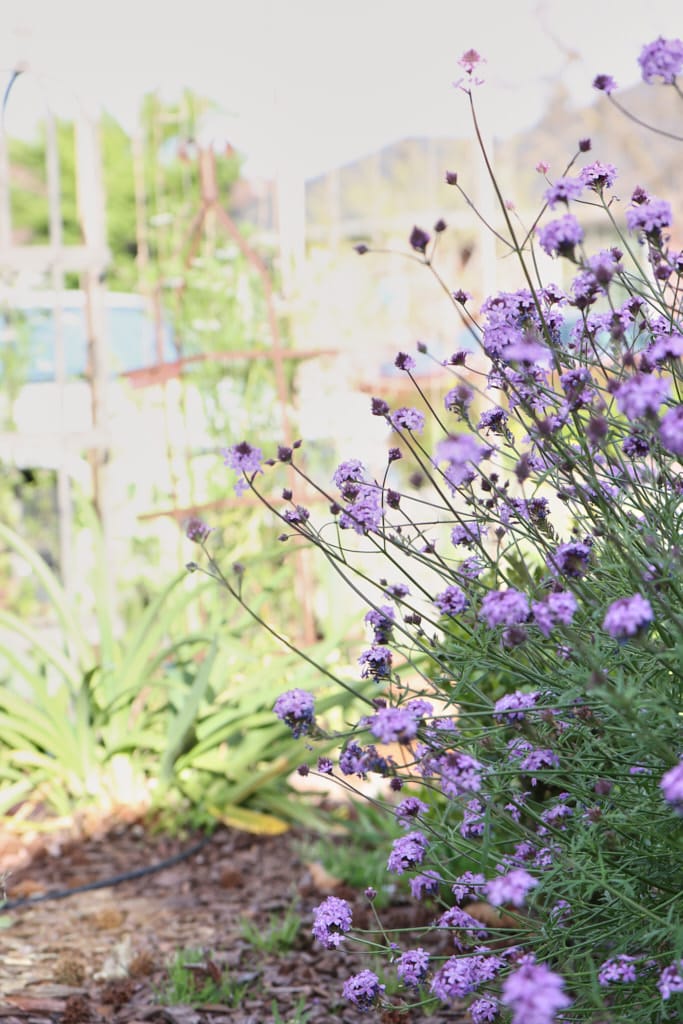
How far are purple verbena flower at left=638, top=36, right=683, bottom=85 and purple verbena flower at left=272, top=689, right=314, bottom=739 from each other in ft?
2.51

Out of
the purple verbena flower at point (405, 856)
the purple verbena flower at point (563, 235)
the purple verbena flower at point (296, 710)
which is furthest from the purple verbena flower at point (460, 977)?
the purple verbena flower at point (563, 235)

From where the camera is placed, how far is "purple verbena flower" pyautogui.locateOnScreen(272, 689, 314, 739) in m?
1.22

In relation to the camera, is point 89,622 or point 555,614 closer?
point 555,614

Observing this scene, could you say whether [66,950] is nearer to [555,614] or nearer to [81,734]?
[81,734]

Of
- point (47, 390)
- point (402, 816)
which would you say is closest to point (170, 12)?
point (47, 390)

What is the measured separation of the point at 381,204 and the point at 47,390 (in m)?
5.86

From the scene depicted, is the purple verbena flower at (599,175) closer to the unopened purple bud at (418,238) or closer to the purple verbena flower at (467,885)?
the unopened purple bud at (418,238)

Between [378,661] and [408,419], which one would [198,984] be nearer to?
[378,661]

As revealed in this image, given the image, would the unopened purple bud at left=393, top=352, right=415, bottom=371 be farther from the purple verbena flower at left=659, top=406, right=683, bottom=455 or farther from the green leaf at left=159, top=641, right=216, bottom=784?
the green leaf at left=159, top=641, right=216, bottom=784

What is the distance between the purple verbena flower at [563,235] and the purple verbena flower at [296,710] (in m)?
0.54

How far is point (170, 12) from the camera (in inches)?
225

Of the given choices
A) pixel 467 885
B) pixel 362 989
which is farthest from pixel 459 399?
pixel 362 989

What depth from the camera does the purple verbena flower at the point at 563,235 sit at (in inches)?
44.3

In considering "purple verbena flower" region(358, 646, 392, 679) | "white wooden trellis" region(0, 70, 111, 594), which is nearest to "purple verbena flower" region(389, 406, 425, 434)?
"purple verbena flower" region(358, 646, 392, 679)
